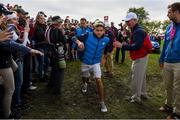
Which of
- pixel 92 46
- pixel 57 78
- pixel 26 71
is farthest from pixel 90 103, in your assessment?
pixel 26 71

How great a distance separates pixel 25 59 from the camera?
9.28 m

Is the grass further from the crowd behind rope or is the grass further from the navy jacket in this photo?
the navy jacket

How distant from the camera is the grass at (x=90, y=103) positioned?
7984 millimetres

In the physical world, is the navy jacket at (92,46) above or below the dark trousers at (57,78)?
above

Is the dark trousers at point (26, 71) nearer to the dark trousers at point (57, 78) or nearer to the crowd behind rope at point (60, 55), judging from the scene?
the crowd behind rope at point (60, 55)

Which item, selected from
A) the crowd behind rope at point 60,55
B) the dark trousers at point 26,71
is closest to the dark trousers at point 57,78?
the crowd behind rope at point 60,55

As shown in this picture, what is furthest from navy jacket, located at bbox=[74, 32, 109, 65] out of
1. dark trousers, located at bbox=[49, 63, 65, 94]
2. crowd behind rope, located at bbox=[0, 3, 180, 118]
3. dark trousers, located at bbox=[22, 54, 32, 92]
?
dark trousers, located at bbox=[22, 54, 32, 92]

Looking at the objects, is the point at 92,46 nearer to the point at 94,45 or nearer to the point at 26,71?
the point at 94,45

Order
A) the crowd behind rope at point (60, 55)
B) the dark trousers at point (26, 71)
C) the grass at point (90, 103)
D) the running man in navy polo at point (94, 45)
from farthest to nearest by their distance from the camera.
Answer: the dark trousers at point (26, 71) < the running man in navy polo at point (94, 45) < the grass at point (90, 103) < the crowd behind rope at point (60, 55)

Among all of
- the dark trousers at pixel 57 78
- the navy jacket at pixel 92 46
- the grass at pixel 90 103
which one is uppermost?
the navy jacket at pixel 92 46

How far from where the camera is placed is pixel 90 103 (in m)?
8.91

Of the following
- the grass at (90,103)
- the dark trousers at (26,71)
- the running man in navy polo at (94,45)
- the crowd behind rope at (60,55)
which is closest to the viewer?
the crowd behind rope at (60,55)

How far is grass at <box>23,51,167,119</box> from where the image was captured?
798 centimetres

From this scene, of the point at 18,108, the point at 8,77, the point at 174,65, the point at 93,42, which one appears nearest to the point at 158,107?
the point at 174,65
